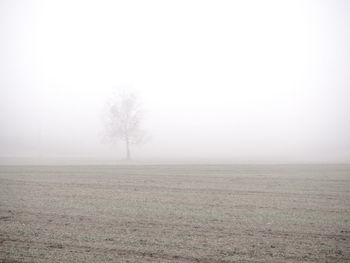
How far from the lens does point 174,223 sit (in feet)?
41.1

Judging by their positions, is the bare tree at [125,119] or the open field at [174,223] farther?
the bare tree at [125,119]

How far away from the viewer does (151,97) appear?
191 metres

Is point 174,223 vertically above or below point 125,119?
below

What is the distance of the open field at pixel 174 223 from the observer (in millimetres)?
9367

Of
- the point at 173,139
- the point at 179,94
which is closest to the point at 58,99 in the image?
the point at 179,94

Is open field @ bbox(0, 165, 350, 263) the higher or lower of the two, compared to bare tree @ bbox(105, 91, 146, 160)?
lower

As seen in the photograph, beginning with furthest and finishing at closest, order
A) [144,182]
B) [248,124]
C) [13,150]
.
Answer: [248,124] < [13,150] < [144,182]

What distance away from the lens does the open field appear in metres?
9.37

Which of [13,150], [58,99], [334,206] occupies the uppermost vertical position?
[58,99]

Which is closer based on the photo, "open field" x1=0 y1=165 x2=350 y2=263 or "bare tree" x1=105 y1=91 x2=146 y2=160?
"open field" x1=0 y1=165 x2=350 y2=263

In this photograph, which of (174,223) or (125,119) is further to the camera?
(125,119)

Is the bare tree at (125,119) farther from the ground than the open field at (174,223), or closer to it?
farther from the ground

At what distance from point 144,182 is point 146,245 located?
1431cm

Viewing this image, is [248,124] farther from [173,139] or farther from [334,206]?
[334,206]
